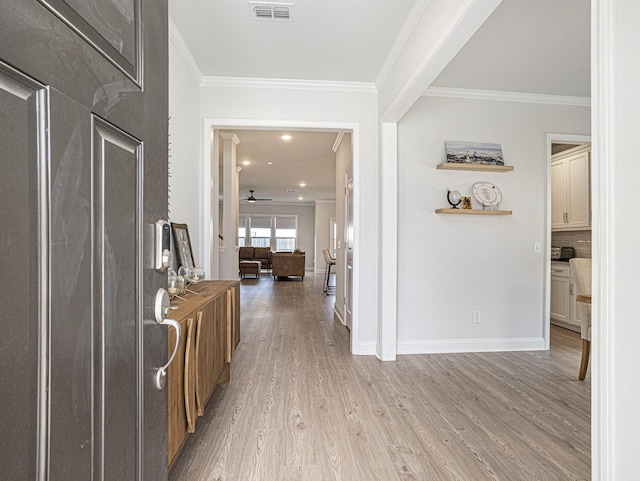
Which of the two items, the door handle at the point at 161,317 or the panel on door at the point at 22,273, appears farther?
the door handle at the point at 161,317

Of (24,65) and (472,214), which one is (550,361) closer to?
(472,214)

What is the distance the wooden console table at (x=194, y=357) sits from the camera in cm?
147

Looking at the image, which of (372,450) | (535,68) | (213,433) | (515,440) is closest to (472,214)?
(535,68)

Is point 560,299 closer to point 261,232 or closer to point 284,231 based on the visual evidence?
point 284,231

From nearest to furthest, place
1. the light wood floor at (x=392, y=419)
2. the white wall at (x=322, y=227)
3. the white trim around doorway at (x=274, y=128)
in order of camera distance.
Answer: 1. the light wood floor at (x=392, y=419)
2. the white trim around doorway at (x=274, y=128)
3. the white wall at (x=322, y=227)

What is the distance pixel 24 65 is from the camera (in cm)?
41

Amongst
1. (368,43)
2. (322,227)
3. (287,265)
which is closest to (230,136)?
(368,43)

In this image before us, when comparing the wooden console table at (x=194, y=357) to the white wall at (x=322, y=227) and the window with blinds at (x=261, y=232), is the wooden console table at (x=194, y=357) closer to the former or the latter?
the white wall at (x=322, y=227)

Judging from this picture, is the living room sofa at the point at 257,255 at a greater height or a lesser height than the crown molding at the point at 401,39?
lesser

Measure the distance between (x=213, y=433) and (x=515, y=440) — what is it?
5.60 feet

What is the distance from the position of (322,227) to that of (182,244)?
10230 millimetres

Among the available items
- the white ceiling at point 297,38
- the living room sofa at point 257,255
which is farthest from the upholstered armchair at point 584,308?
the living room sofa at point 257,255

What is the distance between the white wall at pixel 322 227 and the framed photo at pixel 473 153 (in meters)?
9.23

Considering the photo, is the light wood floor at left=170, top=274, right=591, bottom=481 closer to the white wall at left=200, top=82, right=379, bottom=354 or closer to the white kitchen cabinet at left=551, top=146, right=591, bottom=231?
the white wall at left=200, top=82, right=379, bottom=354
